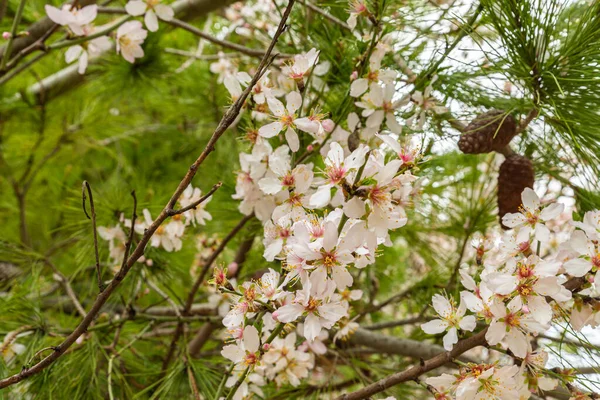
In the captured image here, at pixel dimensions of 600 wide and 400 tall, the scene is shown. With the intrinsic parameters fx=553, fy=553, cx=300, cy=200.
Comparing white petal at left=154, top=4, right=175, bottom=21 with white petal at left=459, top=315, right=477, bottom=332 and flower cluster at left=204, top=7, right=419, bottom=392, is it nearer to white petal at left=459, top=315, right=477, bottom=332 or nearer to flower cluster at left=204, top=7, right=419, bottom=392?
flower cluster at left=204, top=7, right=419, bottom=392

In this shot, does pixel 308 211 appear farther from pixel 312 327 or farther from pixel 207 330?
pixel 207 330

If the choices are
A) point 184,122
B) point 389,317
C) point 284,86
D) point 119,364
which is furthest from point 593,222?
point 184,122

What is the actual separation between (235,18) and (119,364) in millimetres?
1017

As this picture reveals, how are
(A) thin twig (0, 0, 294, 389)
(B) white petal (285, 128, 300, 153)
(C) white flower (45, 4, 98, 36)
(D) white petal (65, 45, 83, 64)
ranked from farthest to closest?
(D) white petal (65, 45, 83, 64) → (C) white flower (45, 4, 98, 36) → (B) white petal (285, 128, 300, 153) → (A) thin twig (0, 0, 294, 389)

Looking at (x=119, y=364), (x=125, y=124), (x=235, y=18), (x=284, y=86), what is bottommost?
(x=125, y=124)

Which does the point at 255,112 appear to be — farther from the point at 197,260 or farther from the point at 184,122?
the point at 184,122

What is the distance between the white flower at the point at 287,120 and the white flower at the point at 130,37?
1.00 feet

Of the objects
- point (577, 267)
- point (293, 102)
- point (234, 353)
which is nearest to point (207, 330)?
point (234, 353)

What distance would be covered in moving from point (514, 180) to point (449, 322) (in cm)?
21

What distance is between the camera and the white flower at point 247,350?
50cm

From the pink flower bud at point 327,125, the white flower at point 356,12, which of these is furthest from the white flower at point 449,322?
the white flower at point 356,12

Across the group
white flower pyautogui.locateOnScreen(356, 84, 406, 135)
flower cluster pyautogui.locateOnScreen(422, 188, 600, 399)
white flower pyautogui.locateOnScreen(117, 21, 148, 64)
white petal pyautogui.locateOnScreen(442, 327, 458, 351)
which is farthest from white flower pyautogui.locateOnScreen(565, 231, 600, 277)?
white flower pyautogui.locateOnScreen(117, 21, 148, 64)

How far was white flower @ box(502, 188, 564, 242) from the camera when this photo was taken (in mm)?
522

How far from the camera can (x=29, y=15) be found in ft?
3.62
